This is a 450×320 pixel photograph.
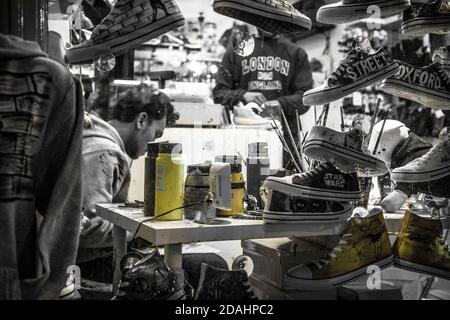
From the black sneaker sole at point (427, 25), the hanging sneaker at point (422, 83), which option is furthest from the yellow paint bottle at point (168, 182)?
the black sneaker sole at point (427, 25)

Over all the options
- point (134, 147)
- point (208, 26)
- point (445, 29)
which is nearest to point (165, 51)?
point (208, 26)

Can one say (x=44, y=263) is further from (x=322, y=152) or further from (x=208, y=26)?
(x=208, y=26)

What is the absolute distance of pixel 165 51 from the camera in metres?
4.03

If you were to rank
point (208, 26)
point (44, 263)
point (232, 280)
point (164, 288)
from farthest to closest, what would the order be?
point (208, 26)
point (232, 280)
point (164, 288)
point (44, 263)

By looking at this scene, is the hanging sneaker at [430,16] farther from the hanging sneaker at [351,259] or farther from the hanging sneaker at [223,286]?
the hanging sneaker at [223,286]

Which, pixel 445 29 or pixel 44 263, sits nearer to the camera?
pixel 44 263

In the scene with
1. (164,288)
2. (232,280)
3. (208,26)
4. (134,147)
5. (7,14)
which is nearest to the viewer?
(7,14)

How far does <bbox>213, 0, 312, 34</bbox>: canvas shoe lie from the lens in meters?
1.48

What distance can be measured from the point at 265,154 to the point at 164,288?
736 millimetres

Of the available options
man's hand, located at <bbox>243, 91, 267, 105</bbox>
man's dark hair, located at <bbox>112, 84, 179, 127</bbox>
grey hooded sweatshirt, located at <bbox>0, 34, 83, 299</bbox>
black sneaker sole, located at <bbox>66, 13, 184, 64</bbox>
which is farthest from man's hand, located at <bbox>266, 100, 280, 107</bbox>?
grey hooded sweatshirt, located at <bbox>0, 34, 83, 299</bbox>

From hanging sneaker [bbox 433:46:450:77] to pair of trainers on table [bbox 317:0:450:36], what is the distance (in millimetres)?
70

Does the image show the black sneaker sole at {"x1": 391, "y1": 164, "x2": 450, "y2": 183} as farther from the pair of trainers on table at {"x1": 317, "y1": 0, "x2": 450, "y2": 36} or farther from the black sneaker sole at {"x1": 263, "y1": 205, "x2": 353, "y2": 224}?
the pair of trainers on table at {"x1": 317, "y1": 0, "x2": 450, "y2": 36}

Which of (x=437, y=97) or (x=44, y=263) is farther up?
(x=437, y=97)

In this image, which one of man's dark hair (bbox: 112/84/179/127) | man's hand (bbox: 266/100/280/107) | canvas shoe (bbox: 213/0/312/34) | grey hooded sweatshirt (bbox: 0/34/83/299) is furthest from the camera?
man's hand (bbox: 266/100/280/107)
